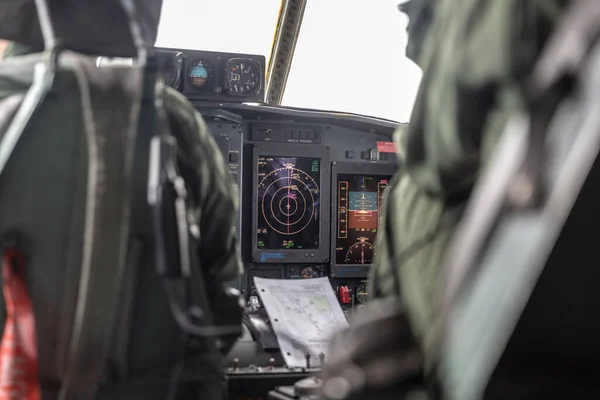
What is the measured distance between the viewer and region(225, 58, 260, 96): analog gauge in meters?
3.89

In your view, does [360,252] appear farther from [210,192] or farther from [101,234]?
[101,234]

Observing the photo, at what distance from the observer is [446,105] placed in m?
0.74

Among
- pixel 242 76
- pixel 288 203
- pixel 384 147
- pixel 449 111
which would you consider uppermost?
pixel 242 76

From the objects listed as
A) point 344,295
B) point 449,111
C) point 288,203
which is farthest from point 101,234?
point 344,295

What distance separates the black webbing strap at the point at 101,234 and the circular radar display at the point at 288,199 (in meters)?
3.03

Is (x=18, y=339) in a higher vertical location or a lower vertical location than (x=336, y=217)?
higher

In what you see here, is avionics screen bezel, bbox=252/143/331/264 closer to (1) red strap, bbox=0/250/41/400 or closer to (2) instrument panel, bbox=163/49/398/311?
(2) instrument panel, bbox=163/49/398/311

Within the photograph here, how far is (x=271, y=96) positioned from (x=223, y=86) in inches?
55.3

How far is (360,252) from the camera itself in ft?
14.3

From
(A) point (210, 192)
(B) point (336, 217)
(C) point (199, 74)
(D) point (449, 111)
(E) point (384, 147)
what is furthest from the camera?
(E) point (384, 147)

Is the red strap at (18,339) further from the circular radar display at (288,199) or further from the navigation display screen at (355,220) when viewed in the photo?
the navigation display screen at (355,220)

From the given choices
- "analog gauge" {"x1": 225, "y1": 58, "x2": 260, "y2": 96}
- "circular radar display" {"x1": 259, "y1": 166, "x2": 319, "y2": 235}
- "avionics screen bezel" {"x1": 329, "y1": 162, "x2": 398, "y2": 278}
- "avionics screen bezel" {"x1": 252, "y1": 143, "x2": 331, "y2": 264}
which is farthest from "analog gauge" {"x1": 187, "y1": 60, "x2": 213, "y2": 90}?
"avionics screen bezel" {"x1": 329, "y1": 162, "x2": 398, "y2": 278}

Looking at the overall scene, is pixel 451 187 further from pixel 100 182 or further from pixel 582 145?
pixel 100 182

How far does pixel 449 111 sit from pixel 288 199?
11.3ft
